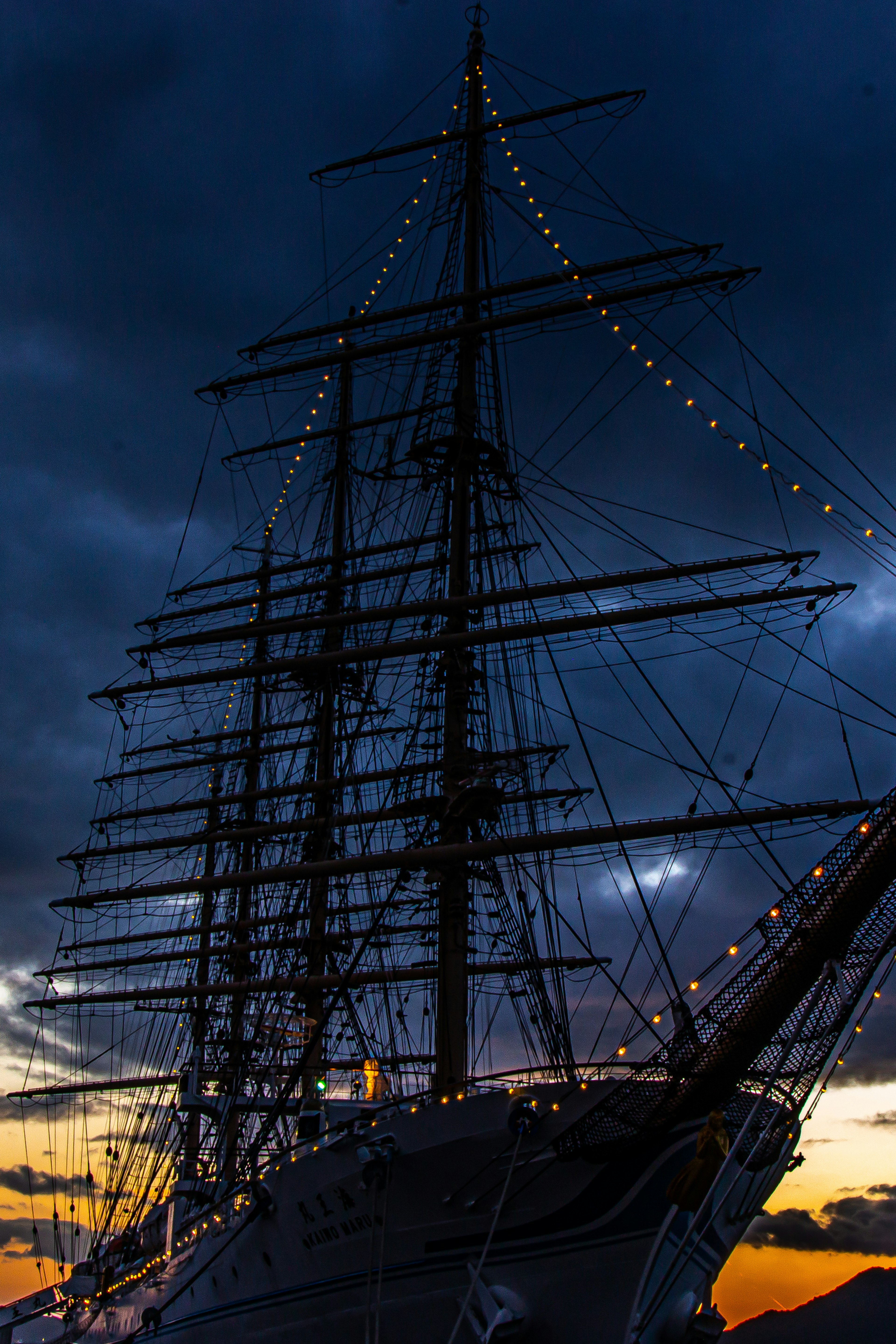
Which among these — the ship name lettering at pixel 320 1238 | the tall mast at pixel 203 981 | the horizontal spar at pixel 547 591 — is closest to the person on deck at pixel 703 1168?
the ship name lettering at pixel 320 1238

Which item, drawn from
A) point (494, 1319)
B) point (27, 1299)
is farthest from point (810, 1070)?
point (27, 1299)

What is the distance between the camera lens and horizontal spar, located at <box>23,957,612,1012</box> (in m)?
23.8

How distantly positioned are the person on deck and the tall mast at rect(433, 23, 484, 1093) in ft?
10.7

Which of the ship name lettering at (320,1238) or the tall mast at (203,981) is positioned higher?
the tall mast at (203,981)

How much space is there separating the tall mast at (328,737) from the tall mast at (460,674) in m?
4.15

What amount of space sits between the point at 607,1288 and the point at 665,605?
12.4m

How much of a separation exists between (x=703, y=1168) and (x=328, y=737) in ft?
70.4

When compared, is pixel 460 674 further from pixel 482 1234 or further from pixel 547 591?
pixel 482 1234

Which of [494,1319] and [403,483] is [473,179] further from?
[494,1319]

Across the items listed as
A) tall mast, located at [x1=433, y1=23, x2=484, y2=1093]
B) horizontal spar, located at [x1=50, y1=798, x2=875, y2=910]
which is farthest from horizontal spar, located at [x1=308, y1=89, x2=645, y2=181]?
horizontal spar, located at [x1=50, y1=798, x2=875, y2=910]

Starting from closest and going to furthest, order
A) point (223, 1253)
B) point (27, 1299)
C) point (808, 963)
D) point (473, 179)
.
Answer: point (808, 963) → point (223, 1253) → point (473, 179) → point (27, 1299)

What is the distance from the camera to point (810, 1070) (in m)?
12.7

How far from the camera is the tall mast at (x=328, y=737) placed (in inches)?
1072

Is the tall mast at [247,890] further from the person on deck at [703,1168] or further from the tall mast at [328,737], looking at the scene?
the person on deck at [703,1168]
